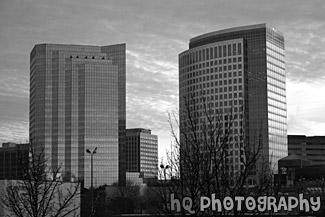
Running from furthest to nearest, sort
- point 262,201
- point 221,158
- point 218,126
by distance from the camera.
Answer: point 262,201
point 218,126
point 221,158

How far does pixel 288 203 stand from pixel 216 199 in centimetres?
1043

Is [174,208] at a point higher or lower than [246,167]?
lower

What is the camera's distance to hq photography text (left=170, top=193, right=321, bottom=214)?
2653 centimetres

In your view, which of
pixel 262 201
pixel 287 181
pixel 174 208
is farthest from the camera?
pixel 287 181

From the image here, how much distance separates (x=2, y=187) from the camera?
69.8 m

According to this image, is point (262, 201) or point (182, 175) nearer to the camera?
point (182, 175)

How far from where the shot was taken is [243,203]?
91.2 ft

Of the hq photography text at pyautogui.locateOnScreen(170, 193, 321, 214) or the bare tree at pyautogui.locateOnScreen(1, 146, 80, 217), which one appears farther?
the bare tree at pyautogui.locateOnScreen(1, 146, 80, 217)

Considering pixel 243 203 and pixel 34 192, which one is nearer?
pixel 243 203

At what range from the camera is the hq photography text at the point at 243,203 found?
87.0ft

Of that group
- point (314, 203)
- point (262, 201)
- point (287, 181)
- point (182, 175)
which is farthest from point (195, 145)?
point (287, 181)

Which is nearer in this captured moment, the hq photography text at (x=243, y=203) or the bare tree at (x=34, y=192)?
the hq photography text at (x=243, y=203)

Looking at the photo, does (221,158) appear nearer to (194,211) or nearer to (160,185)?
(194,211)

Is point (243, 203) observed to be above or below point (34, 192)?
above
